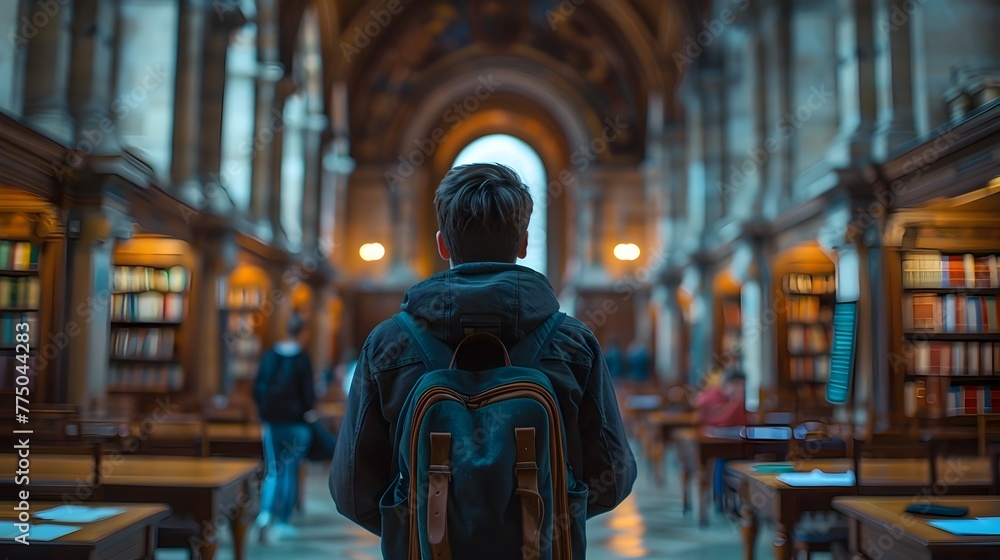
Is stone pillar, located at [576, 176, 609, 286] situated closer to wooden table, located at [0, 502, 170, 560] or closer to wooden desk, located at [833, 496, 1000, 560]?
wooden desk, located at [833, 496, 1000, 560]

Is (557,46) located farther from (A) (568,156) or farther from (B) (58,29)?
(B) (58,29)

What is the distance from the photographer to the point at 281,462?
656 centimetres

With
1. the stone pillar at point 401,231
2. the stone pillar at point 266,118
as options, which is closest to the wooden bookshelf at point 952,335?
the stone pillar at point 266,118

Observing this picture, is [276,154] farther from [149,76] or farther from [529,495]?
[529,495]

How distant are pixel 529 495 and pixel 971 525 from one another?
1.99m

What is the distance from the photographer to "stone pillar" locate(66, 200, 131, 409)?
795cm

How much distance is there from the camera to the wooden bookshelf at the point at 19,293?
7.61 metres

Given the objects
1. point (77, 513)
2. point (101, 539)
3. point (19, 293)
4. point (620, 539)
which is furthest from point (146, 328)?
point (101, 539)

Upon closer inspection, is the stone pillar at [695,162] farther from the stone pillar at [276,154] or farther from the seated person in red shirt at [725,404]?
the seated person in red shirt at [725,404]

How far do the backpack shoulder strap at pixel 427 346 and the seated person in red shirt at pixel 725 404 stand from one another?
6093 mm

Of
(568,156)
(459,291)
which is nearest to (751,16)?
(568,156)

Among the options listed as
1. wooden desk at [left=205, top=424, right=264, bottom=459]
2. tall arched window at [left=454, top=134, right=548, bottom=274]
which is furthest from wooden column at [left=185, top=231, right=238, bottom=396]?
tall arched window at [left=454, top=134, right=548, bottom=274]

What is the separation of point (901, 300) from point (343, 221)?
1490cm

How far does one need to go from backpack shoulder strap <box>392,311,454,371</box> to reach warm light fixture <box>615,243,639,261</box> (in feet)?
65.4
